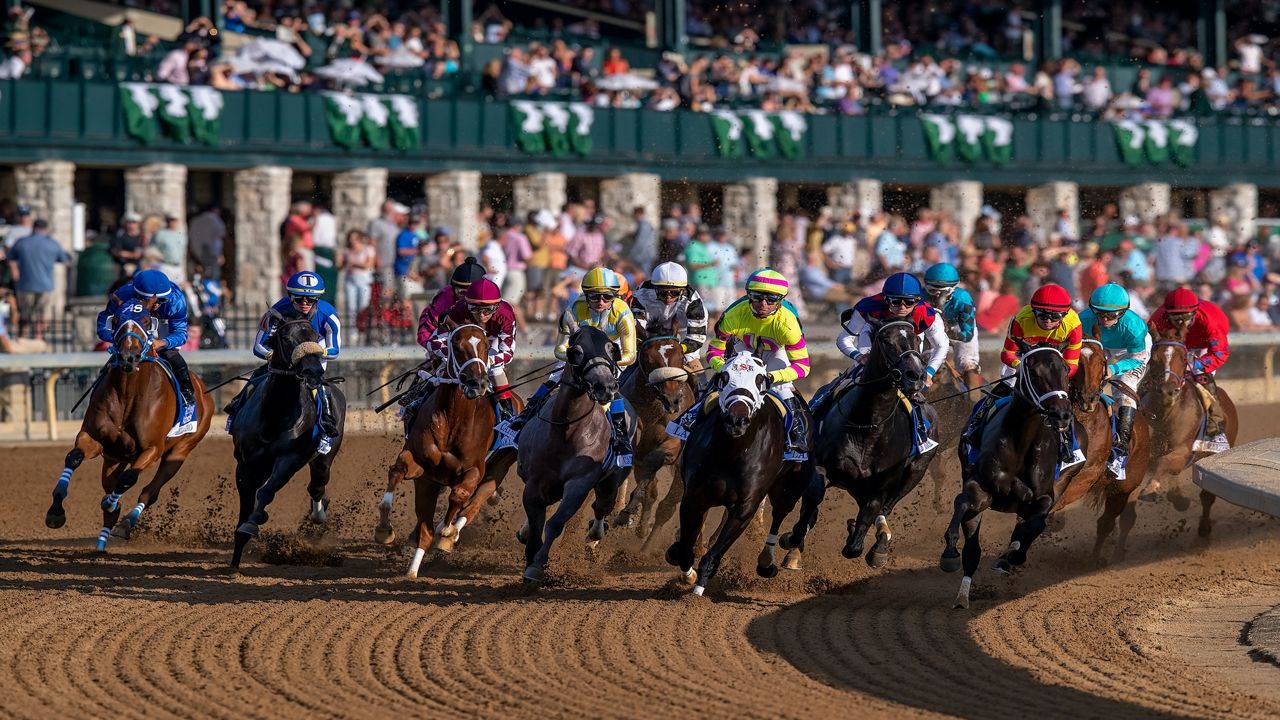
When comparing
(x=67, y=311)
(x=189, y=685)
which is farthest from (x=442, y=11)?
(x=189, y=685)

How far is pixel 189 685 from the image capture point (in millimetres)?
7754

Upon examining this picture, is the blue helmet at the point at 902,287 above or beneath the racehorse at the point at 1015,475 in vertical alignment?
above

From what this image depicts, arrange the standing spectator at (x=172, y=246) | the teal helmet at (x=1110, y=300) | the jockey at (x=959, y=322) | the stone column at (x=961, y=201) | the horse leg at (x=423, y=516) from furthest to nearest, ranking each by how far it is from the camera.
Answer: the stone column at (x=961, y=201), the standing spectator at (x=172, y=246), the jockey at (x=959, y=322), the teal helmet at (x=1110, y=300), the horse leg at (x=423, y=516)

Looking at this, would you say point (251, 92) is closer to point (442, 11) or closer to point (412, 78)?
point (412, 78)

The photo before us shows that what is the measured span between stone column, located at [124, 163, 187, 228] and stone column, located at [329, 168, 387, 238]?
2116 millimetres

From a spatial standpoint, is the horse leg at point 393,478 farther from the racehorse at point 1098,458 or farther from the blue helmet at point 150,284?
the racehorse at point 1098,458

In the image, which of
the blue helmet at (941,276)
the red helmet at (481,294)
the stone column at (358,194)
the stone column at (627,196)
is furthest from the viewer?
the stone column at (627,196)

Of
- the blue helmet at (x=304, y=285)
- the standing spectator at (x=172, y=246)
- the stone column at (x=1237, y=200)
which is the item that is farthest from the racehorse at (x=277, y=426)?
the stone column at (x=1237, y=200)

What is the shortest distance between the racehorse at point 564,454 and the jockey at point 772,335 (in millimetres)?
764

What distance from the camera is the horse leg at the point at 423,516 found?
1059 centimetres

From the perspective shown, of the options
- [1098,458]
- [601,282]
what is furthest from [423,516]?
[1098,458]

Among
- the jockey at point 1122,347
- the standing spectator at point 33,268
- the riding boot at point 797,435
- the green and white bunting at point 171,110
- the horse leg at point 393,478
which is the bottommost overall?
the horse leg at point 393,478

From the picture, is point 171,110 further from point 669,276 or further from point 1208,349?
point 1208,349

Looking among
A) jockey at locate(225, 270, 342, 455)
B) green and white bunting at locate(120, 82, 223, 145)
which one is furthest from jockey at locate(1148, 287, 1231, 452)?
green and white bunting at locate(120, 82, 223, 145)
